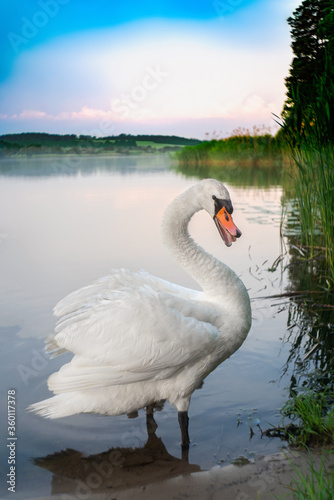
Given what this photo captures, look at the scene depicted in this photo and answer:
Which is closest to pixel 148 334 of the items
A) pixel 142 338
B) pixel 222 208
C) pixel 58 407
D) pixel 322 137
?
pixel 142 338

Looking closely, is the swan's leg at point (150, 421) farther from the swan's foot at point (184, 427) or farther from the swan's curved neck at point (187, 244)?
the swan's curved neck at point (187, 244)

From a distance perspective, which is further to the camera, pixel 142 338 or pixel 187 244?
pixel 187 244

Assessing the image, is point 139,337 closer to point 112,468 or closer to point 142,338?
point 142,338

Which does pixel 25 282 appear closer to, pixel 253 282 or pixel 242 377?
pixel 253 282

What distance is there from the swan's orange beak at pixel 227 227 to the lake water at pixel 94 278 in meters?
1.34

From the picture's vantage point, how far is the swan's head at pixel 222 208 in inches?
140

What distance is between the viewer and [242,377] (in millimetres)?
4496

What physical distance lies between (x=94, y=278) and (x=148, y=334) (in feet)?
14.3

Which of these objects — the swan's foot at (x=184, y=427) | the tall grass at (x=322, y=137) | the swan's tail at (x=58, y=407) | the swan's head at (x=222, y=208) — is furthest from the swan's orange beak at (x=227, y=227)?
the tall grass at (x=322, y=137)

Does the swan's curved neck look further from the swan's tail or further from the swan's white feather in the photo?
the swan's tail

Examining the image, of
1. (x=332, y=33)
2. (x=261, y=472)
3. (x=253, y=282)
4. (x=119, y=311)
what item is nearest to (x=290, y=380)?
(x=261, y=472)

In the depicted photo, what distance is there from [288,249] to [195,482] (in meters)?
6.38

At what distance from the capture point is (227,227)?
357 centimetres

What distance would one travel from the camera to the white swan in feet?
10.8
